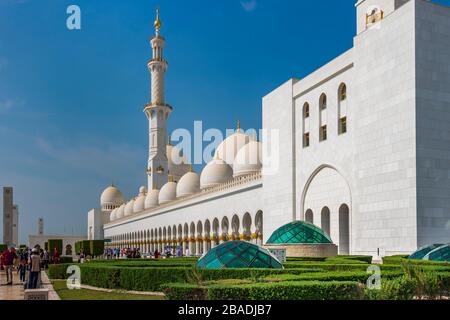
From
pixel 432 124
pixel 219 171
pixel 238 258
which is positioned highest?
pixel 432 124

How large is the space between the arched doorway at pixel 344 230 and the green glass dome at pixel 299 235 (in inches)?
176

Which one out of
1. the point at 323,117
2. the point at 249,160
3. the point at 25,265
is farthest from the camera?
the point at 249,160

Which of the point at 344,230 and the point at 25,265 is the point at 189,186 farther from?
the point at 25,265

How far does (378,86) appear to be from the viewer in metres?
21.8

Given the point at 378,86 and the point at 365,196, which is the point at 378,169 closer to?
the point at 365,196

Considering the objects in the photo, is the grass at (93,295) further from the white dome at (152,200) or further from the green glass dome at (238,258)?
the white dome at (152,200)

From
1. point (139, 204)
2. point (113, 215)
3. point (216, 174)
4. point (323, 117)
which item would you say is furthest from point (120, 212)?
point (323, 117)

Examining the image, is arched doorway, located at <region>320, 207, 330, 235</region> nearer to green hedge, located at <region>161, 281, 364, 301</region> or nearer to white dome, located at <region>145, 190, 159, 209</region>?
green hedge, located at <region>161, 281, 364, 301</region>

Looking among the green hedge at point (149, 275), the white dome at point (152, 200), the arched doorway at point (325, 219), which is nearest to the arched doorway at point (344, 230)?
the arched doorway at point (325, 219)

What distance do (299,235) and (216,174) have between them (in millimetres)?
23890

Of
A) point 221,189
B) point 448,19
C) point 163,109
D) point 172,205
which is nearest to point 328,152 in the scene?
point 448,19

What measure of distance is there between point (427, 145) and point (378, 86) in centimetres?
348

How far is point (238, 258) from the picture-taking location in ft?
39.0

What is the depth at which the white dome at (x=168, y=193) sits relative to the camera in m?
55.8
